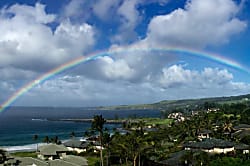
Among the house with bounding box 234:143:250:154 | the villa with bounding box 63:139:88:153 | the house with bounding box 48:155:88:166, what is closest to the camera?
the house with bounding box 48:155:88:166

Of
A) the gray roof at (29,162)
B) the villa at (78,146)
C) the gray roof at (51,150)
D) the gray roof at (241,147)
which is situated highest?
the gray roof at (29,162)

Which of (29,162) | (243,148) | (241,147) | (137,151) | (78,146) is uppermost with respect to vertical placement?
(137,151)

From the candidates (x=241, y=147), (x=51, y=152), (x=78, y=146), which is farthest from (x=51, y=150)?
(x=241, y=147)

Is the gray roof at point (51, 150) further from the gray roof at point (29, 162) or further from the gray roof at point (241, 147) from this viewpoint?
the gray roof at point (241, 147)

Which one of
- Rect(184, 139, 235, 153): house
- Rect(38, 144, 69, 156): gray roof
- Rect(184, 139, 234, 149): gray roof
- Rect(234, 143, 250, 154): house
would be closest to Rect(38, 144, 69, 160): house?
Rect(38, 144, 69, 156): gray roof

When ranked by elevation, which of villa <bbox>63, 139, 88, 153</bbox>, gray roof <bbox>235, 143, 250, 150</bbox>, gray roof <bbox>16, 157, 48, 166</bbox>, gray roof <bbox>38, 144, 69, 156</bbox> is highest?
gray roof <bbox>16, 157, 48, 166</bbox>

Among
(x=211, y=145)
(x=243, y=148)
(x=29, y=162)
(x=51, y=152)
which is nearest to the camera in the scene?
(x=29, y=162)

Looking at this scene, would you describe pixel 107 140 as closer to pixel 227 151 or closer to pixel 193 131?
pixel 227 151

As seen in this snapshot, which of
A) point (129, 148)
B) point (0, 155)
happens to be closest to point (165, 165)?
point (129, 148)

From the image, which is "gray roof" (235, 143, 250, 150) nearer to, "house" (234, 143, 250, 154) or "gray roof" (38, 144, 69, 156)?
"house" (234, 143, 250, 154)

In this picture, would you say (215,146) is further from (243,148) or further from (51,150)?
(51,150)

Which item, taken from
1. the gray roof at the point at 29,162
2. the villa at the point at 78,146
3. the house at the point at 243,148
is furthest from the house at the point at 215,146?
the gray roof at the point at 29,162
